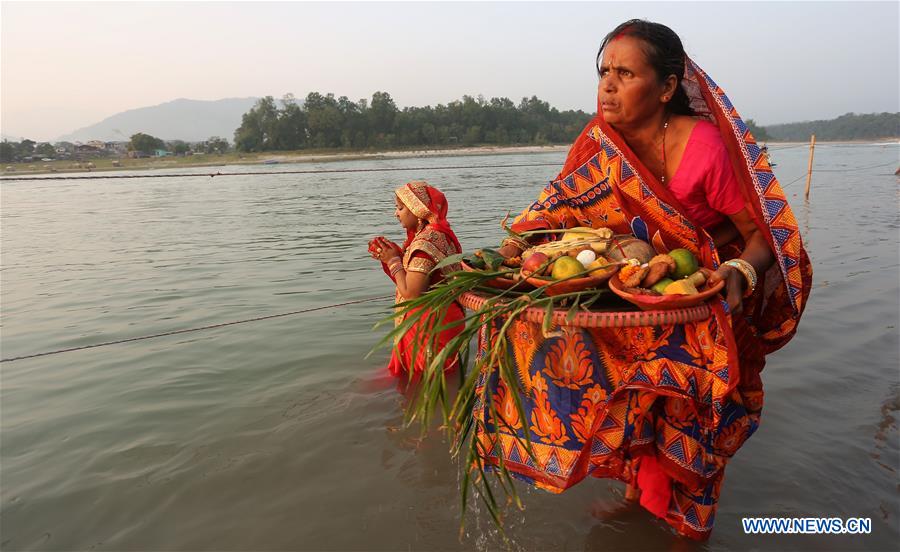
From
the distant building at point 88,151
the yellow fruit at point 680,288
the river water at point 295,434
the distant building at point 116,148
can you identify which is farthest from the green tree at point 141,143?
the yellow fruit at point 680,288

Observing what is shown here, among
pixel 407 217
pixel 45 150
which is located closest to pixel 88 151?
pixel 45 150

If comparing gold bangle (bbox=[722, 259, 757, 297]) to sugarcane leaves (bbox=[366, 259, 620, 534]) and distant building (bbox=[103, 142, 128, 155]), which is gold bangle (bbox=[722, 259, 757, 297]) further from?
distant building (bbox=[103, 142, 128, 155])

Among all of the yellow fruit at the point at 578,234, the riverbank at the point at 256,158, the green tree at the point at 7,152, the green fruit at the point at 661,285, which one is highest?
the green tree at the point at 7,152

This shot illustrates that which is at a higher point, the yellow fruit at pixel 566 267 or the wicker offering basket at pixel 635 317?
the yellow fruit at pixel 566 267

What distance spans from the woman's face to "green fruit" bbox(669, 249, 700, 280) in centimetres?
52

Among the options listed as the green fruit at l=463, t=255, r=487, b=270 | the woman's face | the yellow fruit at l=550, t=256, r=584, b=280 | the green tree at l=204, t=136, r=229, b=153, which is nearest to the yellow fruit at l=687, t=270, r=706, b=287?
the yellow fruit at l=550, t=256, r=584, b=280

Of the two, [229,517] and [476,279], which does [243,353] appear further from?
[476,279]

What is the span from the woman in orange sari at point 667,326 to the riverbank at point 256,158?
5743 cm

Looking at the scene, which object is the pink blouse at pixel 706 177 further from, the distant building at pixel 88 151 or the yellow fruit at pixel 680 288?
the distant building at pixel 88 151

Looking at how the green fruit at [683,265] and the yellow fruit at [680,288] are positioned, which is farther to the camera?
the green fruit at [683,265]

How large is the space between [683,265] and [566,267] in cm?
37

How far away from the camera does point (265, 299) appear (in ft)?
22.0

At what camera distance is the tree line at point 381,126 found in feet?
268

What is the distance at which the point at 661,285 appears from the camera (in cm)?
171
